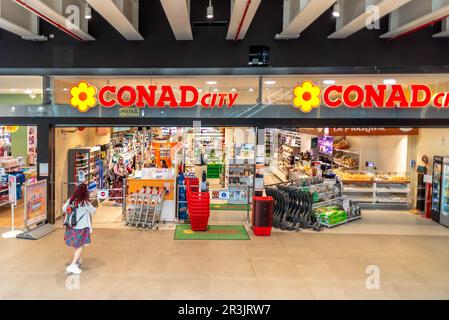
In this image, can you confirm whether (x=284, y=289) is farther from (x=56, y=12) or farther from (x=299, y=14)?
(x=56, y=12)

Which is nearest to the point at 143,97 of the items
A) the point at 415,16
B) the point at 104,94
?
the point at 104,94

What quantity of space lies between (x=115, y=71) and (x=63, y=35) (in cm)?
140

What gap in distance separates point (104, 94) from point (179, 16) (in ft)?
11.0

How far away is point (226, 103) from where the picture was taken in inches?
390

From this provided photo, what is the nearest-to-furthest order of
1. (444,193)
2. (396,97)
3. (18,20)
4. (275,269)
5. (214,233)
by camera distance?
(275,269) → (18,20) → (214,233) → (396,97) → (444,193)

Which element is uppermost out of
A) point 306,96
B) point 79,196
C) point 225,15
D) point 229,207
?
point 225,15

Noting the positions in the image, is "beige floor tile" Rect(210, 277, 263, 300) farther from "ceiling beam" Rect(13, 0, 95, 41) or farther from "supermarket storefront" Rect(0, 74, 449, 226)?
"ceiling beam" Rect(13, 0, 95, 41)

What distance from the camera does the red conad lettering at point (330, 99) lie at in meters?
9.69

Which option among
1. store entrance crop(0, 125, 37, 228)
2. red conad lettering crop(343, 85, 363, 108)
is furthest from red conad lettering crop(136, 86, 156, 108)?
red conad lettering crop(343, 85, 363, 108)

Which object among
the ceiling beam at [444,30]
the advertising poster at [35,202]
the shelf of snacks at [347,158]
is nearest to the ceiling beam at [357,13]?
the ceiling beam at [444,30]

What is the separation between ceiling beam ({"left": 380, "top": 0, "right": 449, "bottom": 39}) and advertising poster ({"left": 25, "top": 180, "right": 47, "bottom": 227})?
27.5 ft

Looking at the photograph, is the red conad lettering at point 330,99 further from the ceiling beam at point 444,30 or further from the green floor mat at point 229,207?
the green floor mat at point 229,207

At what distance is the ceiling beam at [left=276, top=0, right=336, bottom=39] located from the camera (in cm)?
628
